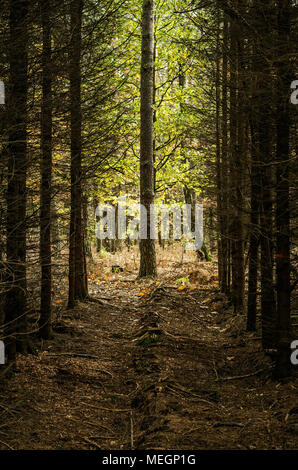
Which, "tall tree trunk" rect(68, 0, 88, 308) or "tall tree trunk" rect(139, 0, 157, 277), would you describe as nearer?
"tall tree trunk" rect(68, 0, 88, 308)

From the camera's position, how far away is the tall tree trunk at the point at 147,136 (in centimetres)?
1383

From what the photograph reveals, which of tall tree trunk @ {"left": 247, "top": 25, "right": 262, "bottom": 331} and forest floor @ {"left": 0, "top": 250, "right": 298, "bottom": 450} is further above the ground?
tall tree trunk @ {"left": 247, "top": 25, "right": 262, "bottom": 331}

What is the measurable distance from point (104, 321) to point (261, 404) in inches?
201

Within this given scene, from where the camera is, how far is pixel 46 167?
501 centimetres

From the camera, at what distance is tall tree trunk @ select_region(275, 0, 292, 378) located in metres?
4.31

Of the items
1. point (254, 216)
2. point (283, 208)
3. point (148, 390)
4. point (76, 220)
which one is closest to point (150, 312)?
point (76, 220)

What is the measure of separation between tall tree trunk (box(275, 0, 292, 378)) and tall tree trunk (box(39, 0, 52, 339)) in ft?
8.62

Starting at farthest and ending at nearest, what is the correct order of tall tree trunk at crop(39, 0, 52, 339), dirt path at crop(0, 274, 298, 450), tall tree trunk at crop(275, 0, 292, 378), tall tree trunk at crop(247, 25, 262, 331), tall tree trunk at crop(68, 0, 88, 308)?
1. tall tree trunk at crop(68, 0, 88, 308)
2. tall tree trunk at crop(247, 25, 262, 331)
3. tall tree trunk at crop(39, 0, 52, 339)
4. tall tree trunk at crop(275, 0, 292, 378)
5. dirt path at crop(0, 274, 298, 450)

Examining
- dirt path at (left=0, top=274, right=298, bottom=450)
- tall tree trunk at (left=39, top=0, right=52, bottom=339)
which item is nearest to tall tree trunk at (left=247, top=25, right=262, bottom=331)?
dirt path at (left=0, top=274, right=298, bottom=450)

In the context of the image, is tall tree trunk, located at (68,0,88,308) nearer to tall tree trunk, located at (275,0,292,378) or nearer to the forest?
the forest

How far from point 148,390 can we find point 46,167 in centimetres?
310

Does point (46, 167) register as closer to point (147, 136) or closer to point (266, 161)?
point (266, 161)

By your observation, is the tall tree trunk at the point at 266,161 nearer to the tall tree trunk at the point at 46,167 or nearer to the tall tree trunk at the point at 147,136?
the tall tree trunk at the point at 46,167
